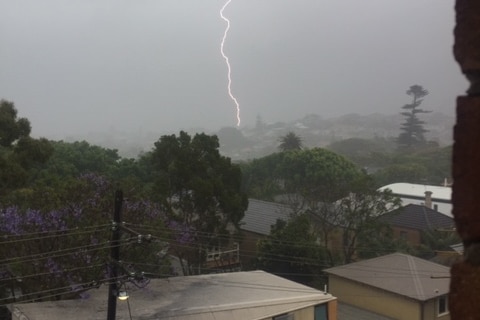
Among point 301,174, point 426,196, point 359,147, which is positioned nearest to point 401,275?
point 426,196

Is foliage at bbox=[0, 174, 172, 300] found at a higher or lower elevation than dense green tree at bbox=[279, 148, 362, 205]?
lower

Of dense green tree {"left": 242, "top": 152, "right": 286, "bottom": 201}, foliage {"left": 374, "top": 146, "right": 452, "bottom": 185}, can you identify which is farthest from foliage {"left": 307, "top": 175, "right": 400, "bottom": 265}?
foliage {"left": 374, "top": 146, "right": 452, "bottom": 185}

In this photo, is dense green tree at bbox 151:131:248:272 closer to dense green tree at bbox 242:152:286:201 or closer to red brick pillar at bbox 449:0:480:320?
→ red brick pillar at bbox 449:0:480:320

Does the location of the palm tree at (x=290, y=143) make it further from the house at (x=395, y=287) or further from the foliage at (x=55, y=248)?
the foliage at (x=55, y=248)

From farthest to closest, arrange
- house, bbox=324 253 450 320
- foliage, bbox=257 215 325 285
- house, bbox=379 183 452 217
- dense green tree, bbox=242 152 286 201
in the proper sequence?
dense green tree, bbox=242 152 286 201 → house, bbox=379 183 452 217 → foliage, bbox=257 215 325 285 → house, bbox=324 253 450 320

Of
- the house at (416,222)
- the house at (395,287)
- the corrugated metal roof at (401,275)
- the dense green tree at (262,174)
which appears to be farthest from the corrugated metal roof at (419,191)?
the house at (395,287)

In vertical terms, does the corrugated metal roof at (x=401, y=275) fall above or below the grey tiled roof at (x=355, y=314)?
above
